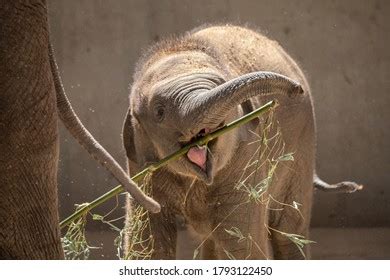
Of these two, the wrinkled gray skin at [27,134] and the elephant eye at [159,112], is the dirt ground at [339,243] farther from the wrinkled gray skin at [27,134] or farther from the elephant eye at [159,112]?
the wrinkled gray skin at [27,134]

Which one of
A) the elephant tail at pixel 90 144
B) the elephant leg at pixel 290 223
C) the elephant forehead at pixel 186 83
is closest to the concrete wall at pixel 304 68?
the elephant leg at pixel 290 223

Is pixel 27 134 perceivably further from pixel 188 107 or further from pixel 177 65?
pixel 177 65

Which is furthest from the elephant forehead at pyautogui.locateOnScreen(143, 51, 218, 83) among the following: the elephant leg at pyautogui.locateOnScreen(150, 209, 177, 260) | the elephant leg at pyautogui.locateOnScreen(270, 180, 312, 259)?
the elephant leg at pyautogui.locateOnScreen(270, 180, 312, 259)

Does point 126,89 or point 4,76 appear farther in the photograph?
point 126,89

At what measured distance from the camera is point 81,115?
3.54 metres

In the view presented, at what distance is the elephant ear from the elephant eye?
90 mm

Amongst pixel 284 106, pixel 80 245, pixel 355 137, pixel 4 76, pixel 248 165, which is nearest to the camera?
pixel 4 76

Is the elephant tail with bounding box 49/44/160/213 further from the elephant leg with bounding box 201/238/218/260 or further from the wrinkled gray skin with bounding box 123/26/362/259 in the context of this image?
the elephant leg with bounding box 201/238/218/260

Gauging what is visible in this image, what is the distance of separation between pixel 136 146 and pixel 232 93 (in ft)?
1.64

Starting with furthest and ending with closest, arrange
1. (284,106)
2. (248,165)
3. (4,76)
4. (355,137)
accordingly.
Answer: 1. (355,137)
2. (284,106)
3. (248,165)
4. (4,76)

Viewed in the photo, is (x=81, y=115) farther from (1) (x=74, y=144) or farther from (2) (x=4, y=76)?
(2) (x=4, y=76)

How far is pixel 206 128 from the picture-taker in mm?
2197

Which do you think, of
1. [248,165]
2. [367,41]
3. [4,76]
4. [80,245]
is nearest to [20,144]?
[4,76]

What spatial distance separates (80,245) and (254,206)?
534 mm
